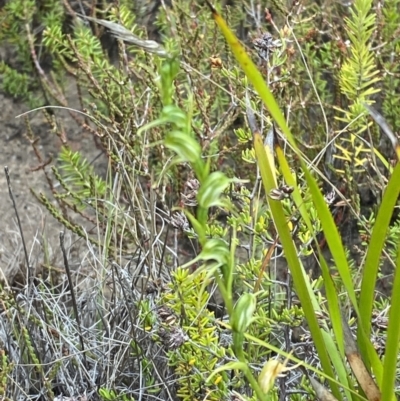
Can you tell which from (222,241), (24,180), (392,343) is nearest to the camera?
(222,241)

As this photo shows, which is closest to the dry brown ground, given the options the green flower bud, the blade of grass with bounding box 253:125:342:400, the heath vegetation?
the heath vegetation

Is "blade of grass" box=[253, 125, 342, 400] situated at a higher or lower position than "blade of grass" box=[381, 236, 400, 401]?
higher

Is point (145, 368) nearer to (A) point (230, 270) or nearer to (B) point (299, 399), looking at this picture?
(B) point (299, 399)

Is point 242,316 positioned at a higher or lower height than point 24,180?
higher

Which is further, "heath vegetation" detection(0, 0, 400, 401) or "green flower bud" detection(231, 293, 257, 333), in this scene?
"heath vegetation" detection(0, 0, 400, 401)

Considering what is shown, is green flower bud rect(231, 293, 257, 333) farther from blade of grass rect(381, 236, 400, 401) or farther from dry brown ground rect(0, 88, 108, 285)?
dry brown ground rect(0, 88, 108, 285)

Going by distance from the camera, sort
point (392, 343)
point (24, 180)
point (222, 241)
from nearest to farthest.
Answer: point (222, 241) < point (392, 343) < point (24, 180)

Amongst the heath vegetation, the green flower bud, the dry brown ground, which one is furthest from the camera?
the dry brown ground

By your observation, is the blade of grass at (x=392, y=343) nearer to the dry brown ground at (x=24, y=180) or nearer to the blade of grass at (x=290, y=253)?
the blade of grass at (x=290, y=253)

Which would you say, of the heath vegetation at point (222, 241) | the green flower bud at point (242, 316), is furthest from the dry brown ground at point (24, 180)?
the green flower bud at point (242, 316)

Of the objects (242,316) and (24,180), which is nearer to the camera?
(242,316)

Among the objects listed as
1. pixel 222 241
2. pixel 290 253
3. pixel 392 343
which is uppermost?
pixel 222 241

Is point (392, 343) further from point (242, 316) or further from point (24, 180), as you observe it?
point (24, 180)

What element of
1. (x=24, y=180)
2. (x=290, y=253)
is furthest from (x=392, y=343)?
(x=24, y=180)
